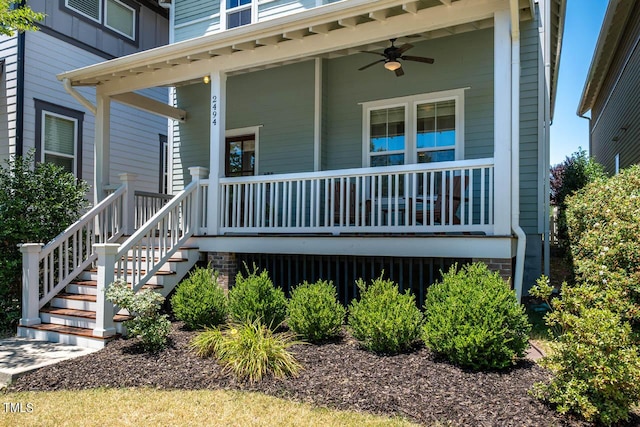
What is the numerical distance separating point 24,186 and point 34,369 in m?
3.34

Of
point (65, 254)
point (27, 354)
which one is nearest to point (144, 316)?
point (27, 354)

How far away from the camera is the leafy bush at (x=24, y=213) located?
662 cm

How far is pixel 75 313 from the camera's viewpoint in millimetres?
6148

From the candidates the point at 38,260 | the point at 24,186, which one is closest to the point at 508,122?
the point at 38,260

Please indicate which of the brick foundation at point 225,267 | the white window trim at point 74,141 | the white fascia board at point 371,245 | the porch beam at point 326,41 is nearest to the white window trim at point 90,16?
the white window trim at point 74,141

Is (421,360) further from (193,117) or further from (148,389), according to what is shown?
(193,117)

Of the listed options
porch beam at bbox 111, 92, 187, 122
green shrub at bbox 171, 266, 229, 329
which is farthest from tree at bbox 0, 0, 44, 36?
green shrub at bbox 171, 266, 229, 329

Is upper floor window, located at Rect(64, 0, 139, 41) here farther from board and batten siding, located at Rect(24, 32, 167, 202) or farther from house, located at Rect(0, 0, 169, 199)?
board and batten siding, located at Rect(24, 32, 167, 202)

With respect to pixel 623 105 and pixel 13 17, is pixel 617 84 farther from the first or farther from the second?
pixel 13 17

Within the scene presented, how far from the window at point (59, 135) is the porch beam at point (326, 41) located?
2.65m

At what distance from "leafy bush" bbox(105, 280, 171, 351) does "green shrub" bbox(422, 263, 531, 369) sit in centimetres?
285

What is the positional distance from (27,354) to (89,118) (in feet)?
23.3

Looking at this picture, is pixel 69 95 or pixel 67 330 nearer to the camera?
pixel 67 330

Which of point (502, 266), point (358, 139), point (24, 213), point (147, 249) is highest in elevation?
point (358, 139)
